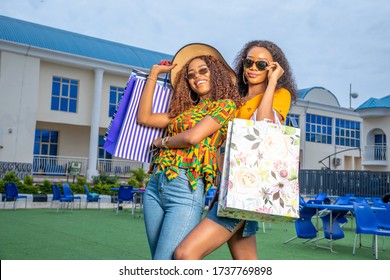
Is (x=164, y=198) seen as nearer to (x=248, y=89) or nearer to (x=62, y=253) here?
(x=248, y=89)

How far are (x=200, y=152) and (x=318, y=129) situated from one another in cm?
3141

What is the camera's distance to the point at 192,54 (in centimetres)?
247

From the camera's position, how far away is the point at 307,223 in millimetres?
7777

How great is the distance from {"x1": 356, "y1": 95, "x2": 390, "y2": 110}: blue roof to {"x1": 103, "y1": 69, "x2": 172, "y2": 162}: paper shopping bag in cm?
2686

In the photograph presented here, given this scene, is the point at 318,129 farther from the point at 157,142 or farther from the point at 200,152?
the point at 200,152

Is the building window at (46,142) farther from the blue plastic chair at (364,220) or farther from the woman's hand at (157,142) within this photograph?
the woman's hand at (157,142)

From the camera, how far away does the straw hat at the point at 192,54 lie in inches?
96.3

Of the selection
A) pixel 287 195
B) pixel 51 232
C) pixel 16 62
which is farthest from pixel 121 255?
pixel 16 62

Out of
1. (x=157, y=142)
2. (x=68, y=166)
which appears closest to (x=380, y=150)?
(x=68, y=166)

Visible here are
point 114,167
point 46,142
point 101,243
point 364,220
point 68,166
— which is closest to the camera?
point 364,220

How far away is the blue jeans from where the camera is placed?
205 centimetres

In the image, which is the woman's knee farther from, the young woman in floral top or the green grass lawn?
the green grass lawn

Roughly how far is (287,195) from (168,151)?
585mm

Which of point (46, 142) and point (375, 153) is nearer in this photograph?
point (46, 142)
